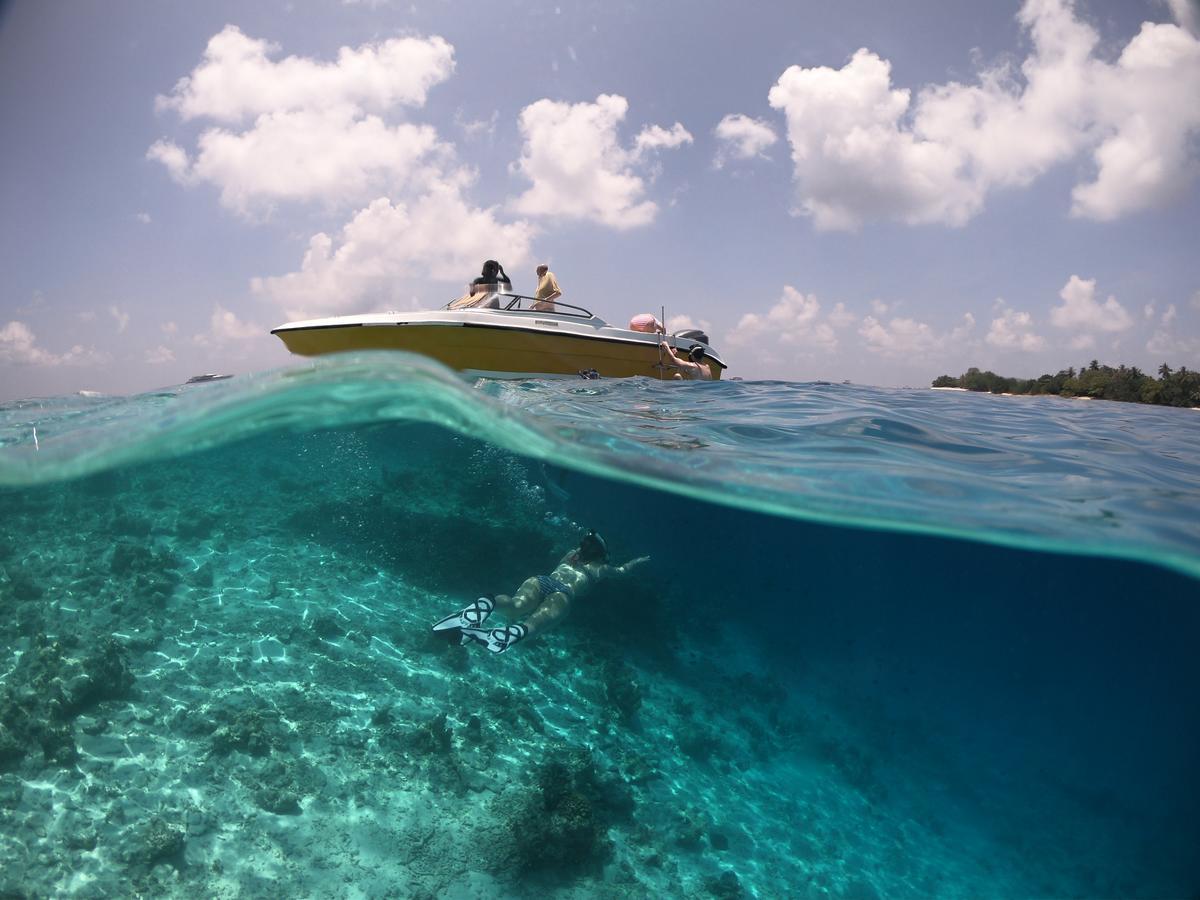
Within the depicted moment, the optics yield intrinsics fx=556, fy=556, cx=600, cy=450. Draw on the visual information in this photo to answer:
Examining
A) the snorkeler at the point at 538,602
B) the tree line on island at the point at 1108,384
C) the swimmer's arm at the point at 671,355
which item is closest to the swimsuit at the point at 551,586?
the snorkeler at the point at 538,602

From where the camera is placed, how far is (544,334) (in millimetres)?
12664

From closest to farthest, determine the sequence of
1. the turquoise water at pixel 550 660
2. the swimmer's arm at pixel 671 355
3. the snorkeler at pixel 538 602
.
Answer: the turquoise water at pixel 550 660, the snorkeler at pixel 538 602, the swimmer's arm at pixel 671 355

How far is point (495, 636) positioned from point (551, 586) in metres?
1.62

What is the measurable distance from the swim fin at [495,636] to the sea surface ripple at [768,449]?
9.05 ft

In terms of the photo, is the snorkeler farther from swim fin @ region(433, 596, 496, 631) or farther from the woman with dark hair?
the woman with dark hair

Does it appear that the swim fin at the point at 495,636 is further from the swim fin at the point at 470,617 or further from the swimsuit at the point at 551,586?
the swimsuit at the point at 551,586

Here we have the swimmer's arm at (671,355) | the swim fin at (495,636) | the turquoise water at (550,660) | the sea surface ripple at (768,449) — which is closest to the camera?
the turquoise water at (550,660)

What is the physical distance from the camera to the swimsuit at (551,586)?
28.6 ft

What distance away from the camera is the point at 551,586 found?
348 inches

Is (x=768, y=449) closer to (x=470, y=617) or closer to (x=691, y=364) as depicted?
(x=470, y=617)

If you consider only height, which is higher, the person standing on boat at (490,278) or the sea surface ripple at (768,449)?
Result: the person standing on boat at (490,278)

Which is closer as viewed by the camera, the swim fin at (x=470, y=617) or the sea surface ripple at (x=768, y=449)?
the sea surface ripple at (x=768, y=449)

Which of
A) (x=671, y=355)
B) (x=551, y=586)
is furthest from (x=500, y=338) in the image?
(x=551, y=586)

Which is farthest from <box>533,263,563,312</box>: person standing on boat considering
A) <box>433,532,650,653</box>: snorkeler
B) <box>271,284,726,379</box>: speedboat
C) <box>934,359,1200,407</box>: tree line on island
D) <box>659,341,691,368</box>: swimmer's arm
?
<box>934,359,1200,407</box>: tree line on island
